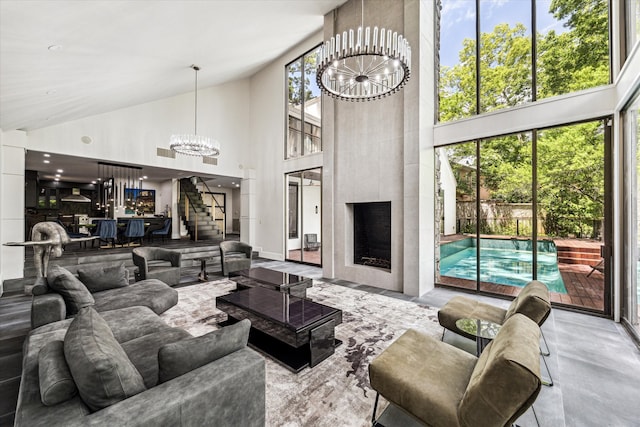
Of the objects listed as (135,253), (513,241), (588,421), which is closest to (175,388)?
(588,421)

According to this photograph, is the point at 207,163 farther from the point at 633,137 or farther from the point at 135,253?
the point at 633,137

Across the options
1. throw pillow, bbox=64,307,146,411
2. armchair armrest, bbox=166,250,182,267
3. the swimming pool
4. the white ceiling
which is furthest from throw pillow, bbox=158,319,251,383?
the swimming pool

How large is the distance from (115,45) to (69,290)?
9.67 ft

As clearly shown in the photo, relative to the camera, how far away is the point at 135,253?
16.1ft

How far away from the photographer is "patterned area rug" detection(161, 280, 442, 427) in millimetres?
1970

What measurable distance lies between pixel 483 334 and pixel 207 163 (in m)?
8.46

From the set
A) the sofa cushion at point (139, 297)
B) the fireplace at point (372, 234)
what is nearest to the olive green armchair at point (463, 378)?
the sofa cushion at point (139, 297)

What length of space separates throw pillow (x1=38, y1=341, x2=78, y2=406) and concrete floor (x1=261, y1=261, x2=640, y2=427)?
6.33 ft

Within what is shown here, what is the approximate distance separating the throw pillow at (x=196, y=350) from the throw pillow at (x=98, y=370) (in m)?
0.15

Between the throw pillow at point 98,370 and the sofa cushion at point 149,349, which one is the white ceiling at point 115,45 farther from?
the sofa cushion at point 149,349

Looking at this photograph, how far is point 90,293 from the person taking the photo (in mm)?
3295

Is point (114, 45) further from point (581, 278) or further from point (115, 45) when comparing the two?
point (581, 278)

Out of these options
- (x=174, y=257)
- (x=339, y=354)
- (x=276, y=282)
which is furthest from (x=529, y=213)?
(x=174, y=257)

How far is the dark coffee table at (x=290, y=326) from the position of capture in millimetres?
2580
